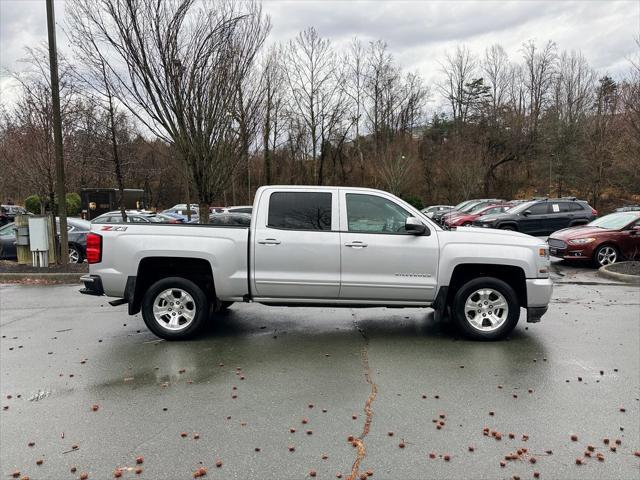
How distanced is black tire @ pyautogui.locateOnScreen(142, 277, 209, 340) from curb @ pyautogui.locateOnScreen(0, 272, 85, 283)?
265 inches

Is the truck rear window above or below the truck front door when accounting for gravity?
above

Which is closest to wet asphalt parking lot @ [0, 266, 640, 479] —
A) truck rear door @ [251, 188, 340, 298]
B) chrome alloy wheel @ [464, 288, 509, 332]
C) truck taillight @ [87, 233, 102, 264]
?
chrome alloy wheel @ [464, 288, 509, 332]

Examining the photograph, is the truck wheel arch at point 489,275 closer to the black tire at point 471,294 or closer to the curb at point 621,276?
the black tire at point 471,294

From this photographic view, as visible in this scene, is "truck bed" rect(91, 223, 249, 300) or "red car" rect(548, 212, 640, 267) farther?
"red car" rect(548, 212, 640, 267)

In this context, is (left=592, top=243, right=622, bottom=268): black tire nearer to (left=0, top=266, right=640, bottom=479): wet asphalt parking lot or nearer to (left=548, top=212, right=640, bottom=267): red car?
(left=548, top=212, right=640, bottom=267): red car

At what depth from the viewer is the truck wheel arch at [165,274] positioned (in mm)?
6103

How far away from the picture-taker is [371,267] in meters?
6.00

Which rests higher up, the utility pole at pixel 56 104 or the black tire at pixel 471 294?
the utility pole at pixel 56 104

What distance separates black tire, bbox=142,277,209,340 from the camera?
20.0 ft

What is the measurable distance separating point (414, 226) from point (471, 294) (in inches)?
43.8

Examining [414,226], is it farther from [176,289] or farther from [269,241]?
[176,289]

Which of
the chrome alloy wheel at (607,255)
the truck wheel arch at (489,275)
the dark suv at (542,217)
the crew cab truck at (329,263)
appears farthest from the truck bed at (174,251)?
the dark suv at (542,217)

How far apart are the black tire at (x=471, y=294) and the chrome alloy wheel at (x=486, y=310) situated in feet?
0.11

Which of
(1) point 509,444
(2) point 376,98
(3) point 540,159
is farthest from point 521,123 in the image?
(1) point 509,444
